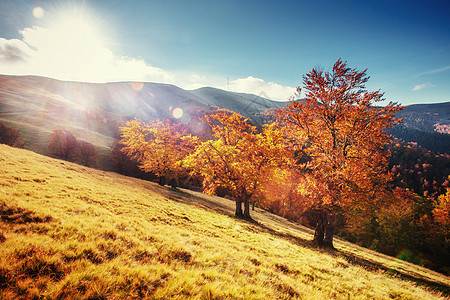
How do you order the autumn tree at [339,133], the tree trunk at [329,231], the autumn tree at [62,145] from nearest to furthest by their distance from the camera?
the autumn tree at [339,133]
the tree trunk at [329,231]
the autumn tree at [62,145]

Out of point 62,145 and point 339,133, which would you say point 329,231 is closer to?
point 339,133

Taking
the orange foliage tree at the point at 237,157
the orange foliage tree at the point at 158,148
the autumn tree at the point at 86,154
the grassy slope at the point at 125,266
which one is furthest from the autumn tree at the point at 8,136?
the grassy slope at the point at 125,266

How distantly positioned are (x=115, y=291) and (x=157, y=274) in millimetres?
1143

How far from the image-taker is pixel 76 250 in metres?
4.91

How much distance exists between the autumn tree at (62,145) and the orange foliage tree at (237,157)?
63764mm

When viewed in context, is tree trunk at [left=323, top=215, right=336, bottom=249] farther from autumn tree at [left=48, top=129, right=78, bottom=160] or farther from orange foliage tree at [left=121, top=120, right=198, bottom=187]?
autumn tree at [left=48, top=129, right=78, bottom=160]

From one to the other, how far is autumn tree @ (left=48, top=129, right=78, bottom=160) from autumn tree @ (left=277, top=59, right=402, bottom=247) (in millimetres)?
74512

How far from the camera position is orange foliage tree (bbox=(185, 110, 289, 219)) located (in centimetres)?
1995

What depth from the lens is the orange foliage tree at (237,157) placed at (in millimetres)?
19953

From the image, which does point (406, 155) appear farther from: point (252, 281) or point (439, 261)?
point (252, 281)

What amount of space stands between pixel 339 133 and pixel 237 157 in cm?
1016

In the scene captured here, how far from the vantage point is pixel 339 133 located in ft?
48.8

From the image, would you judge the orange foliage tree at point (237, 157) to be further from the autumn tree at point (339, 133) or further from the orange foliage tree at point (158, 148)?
the orange foliage tree at point (158, 148)

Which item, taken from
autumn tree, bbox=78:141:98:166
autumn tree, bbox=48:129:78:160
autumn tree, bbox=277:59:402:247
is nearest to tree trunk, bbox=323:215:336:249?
autumn tree, bbox=277:59:402:247
